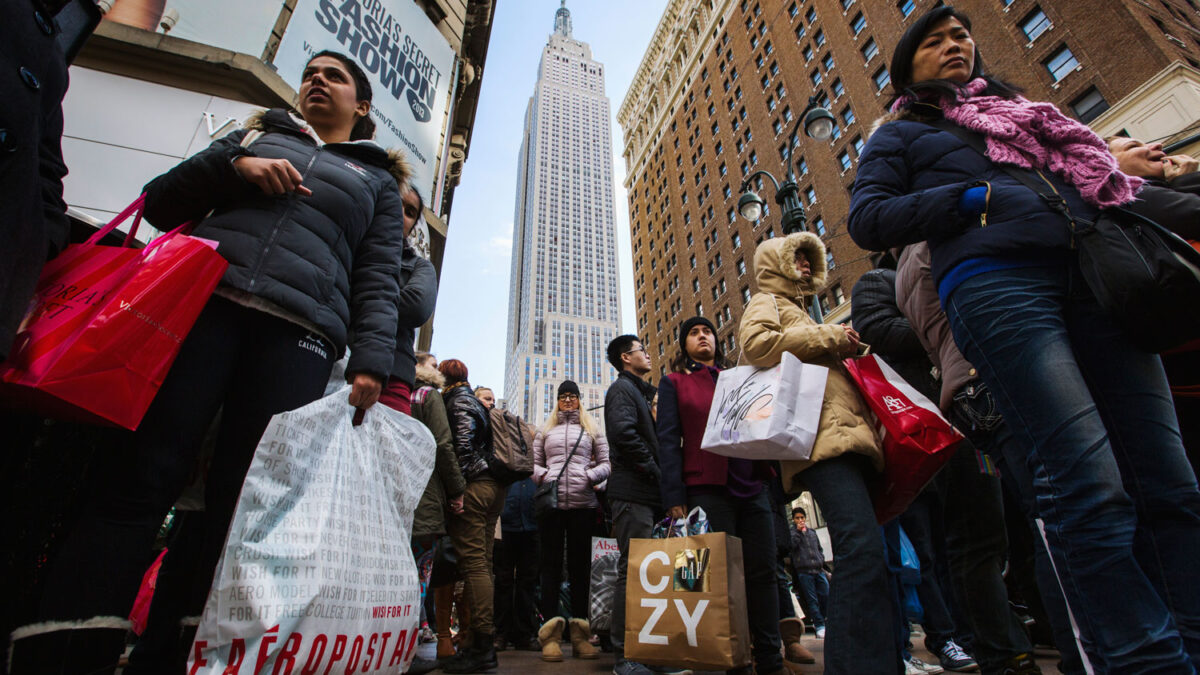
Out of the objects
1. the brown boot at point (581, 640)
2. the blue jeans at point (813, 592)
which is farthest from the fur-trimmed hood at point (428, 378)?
the blue jeans at point (813, 592)

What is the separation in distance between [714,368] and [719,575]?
1499 mm

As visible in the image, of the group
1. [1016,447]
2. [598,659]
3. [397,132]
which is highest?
[397,132]

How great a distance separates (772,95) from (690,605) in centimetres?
4278

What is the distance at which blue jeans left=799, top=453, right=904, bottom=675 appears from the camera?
177 centimetres

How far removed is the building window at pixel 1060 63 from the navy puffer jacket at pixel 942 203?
26451 millimetres

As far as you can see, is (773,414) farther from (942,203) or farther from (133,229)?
(133,229)

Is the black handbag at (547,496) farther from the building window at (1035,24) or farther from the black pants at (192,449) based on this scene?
the building window at (1035,24)

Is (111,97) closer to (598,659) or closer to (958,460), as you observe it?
(598,659)

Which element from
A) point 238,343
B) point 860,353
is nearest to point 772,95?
point 860,353

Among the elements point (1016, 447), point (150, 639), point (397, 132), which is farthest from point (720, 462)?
point (397, 132)

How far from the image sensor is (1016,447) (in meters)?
1.78

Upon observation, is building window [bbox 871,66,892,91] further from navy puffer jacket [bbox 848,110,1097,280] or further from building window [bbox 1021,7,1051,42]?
navy puffer jacket [bbox 848,110,1097,280]

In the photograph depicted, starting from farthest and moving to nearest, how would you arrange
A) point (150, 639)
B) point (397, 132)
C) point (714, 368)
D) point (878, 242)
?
1. point (397, 132)
2. point (714, 368)
3. point (878, 242)
4. point (150, 639)

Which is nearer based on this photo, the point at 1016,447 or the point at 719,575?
the point at 1016,447
